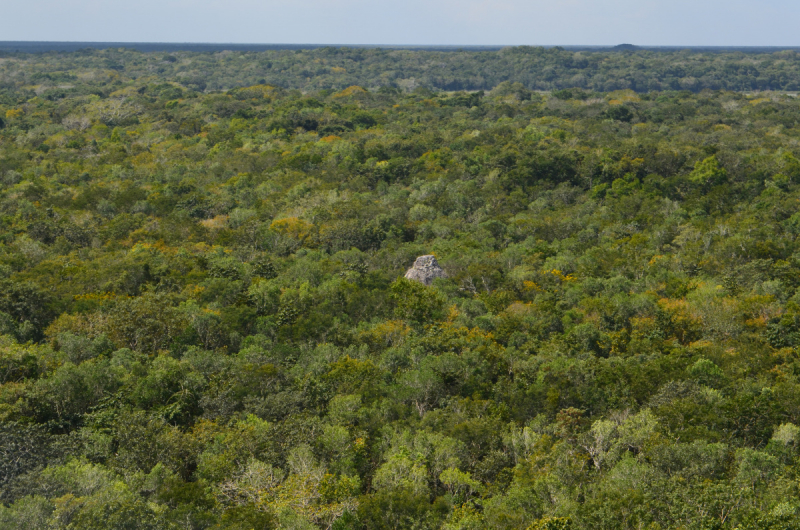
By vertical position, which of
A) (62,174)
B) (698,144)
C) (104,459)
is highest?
(698,144)

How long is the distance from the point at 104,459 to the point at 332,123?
79.6 metres

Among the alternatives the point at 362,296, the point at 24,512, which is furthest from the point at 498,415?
the point at 24,512

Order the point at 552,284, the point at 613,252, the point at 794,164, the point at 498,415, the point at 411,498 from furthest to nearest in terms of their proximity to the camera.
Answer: the point at 794,164
the point at 613,252
the point at 552,284
the point at 498,415
the point at 411,498

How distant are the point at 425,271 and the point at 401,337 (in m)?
10.1

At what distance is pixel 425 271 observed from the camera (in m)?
44.6

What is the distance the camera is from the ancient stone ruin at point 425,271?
4441cm

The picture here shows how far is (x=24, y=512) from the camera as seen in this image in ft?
59.9

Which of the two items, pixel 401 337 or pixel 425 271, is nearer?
pixel 401 337

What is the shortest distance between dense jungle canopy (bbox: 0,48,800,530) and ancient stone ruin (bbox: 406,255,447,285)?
1598 mm

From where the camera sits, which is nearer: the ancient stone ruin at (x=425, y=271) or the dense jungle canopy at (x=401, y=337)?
the dense jungle canopy at (x=401, y=337)

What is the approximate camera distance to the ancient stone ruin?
44.4 meters

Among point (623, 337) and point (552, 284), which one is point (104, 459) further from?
point (552, 284)

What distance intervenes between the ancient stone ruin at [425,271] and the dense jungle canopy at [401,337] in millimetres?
1598

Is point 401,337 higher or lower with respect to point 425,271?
lower
